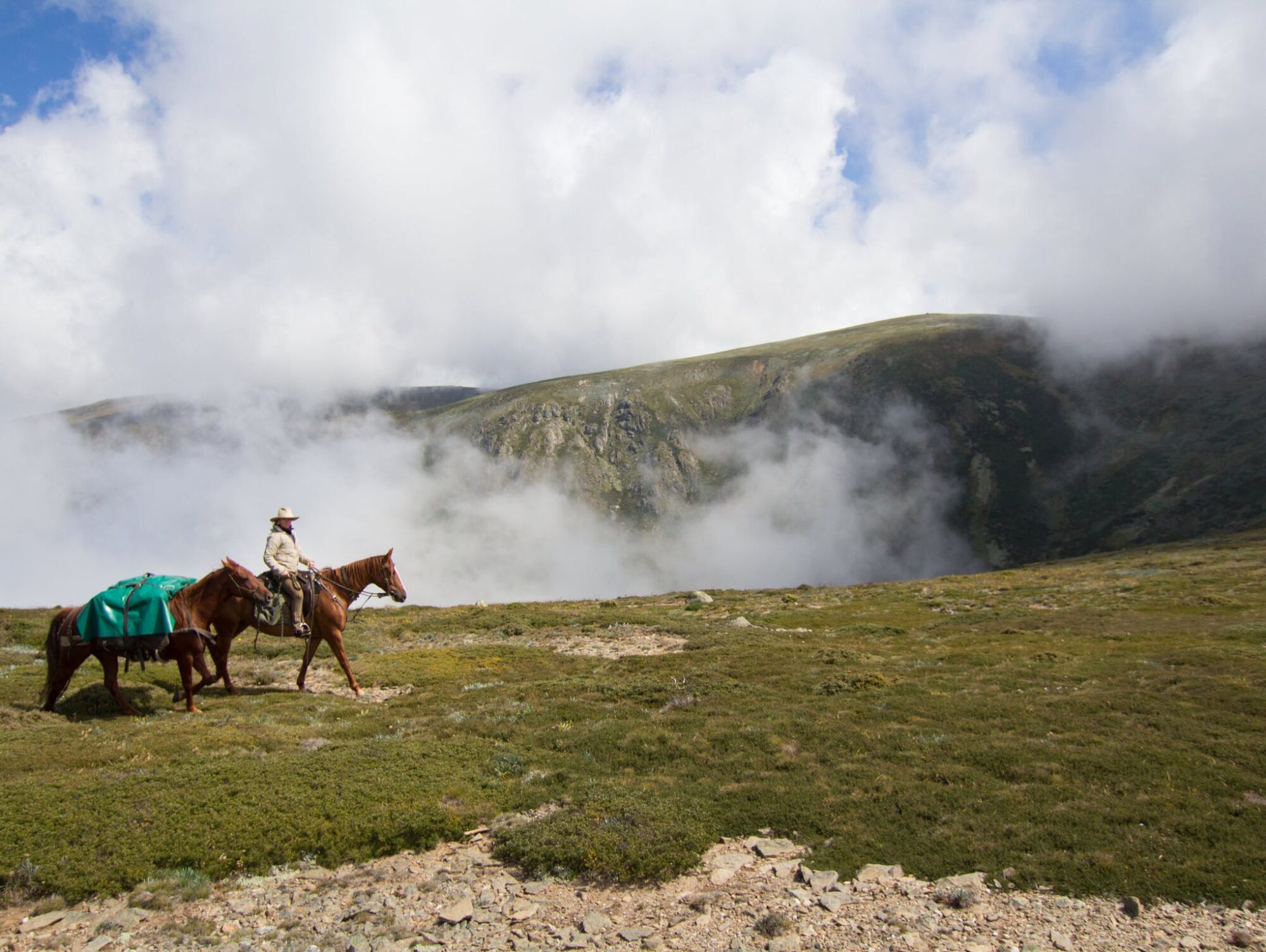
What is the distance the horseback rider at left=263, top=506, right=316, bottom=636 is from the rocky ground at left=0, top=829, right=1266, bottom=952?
12.5 m

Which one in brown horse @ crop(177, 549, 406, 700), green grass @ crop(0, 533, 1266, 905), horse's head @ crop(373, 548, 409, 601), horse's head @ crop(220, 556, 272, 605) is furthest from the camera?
horse's head @ crop(373, 548, 409, 601)

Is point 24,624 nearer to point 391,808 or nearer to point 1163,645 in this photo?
point 391,808

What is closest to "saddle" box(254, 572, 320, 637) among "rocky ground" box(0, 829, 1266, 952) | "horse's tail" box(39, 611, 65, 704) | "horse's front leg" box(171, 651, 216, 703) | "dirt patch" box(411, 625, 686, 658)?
"horse's front leg" box(171, 651, 216, 703)

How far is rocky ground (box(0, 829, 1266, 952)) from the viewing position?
974 centimetres

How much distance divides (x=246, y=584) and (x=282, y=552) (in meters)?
1.60

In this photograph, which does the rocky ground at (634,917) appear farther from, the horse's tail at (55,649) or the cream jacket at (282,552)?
the cream jacket at (282,552)

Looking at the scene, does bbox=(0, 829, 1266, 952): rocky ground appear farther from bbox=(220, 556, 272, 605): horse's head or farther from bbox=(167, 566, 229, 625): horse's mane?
bbox=(220, 556, 272, 605): horse's head

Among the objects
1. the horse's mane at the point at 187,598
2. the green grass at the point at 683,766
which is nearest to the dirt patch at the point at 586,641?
the green grass at the point at 683,766

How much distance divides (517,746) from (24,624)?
3633cm

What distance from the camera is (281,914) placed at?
1062cm

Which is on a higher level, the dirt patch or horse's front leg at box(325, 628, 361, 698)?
horse's front leg at box(325, 628, 361, 698)

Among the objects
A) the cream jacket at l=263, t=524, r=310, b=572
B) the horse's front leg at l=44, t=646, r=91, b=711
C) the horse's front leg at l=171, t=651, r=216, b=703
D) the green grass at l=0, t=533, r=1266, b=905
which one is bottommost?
the green grass at l=0, t=533, r=1266, b=905

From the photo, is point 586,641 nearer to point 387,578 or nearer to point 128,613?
point 387,578

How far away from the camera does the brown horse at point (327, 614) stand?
870 inches
